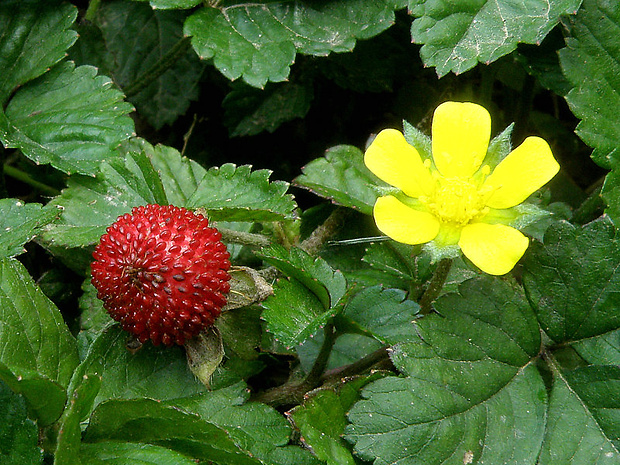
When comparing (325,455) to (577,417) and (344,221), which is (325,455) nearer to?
(577,417)

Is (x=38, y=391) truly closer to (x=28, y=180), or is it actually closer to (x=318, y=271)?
(x=318, y=271)

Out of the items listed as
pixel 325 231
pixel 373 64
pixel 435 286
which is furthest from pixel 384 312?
pixel 373 64

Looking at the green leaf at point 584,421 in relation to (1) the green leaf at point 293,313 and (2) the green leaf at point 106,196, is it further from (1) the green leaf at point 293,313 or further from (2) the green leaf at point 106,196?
(2) the green leaf at point 106,196

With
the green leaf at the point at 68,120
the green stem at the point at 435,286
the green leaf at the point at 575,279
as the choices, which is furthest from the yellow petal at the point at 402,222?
the green leaf at the point at 68,120

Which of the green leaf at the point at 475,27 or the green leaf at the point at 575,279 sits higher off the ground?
the green leaf at the point at 475,27

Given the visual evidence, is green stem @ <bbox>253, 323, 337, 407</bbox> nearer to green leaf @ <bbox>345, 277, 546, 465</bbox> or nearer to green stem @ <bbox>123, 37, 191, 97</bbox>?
green leaf @ <bbox>345, 277, 546, 465</bbox>

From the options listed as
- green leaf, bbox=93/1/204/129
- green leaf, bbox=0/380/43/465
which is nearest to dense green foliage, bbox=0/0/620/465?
green leaf, bbox=0/380/43/465
